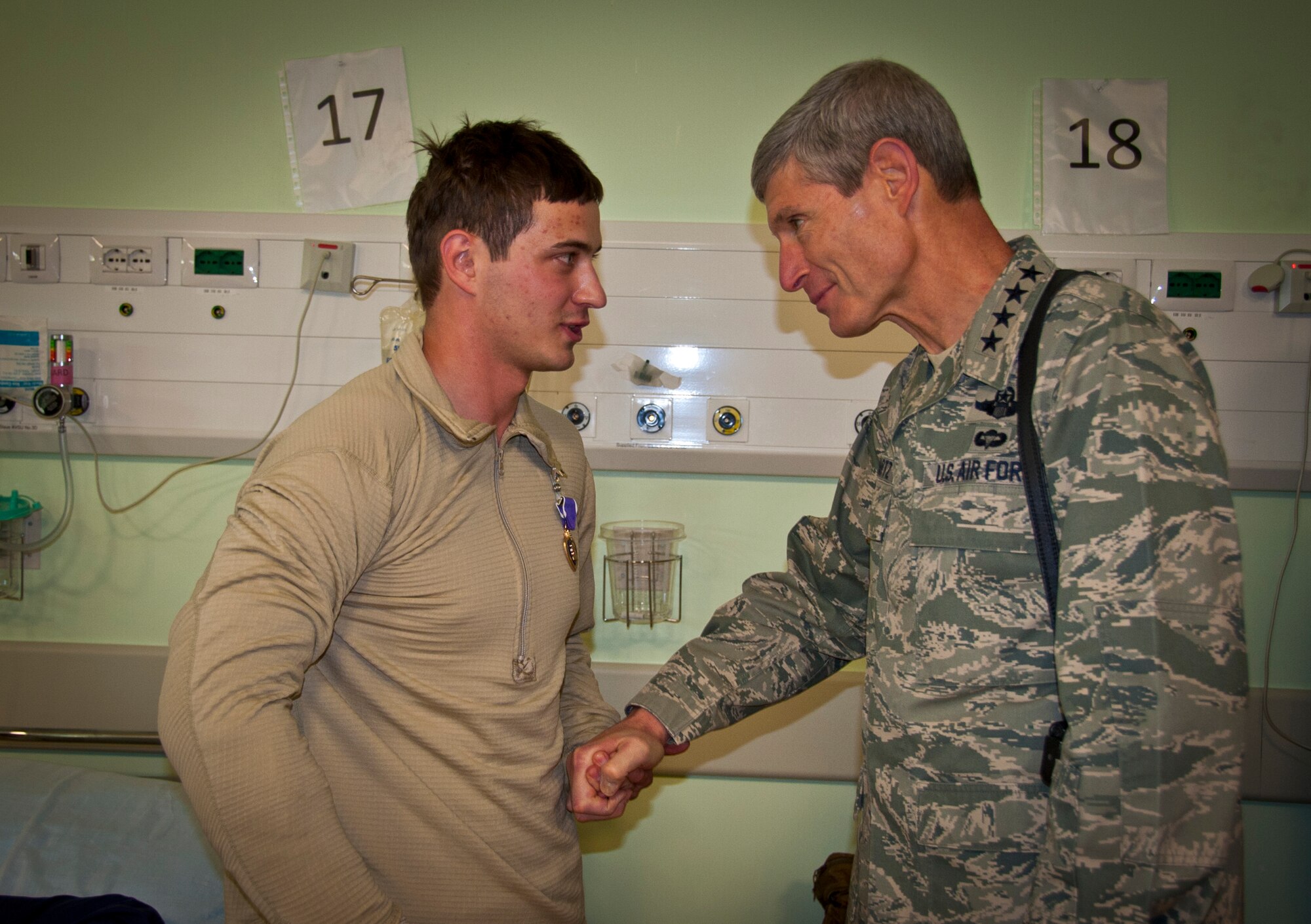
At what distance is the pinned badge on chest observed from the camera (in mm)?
1506

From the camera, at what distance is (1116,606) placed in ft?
3.26

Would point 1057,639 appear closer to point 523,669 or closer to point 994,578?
point 994,578

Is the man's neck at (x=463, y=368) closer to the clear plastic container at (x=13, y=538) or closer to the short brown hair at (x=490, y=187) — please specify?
the short brown hair at (x=490, y=187)

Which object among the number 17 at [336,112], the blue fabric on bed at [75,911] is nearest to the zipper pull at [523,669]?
the blue fabric on bed at [75,911]

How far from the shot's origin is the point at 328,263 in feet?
7.23

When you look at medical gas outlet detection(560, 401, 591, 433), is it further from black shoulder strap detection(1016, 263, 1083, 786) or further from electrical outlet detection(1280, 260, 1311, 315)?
electrical outlet detection(1280, 260, 1311, 315)

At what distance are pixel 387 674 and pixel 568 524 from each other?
0.41 metres

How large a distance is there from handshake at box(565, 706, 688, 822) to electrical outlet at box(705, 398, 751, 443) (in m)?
0.87

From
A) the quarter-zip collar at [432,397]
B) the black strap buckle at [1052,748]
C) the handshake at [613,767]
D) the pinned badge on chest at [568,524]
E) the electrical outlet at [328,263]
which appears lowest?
the handshake at [613,767]

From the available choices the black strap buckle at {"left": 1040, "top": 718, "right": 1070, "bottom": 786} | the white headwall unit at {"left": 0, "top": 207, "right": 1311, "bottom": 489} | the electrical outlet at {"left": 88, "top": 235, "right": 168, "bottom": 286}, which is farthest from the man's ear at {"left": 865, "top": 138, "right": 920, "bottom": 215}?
the electrical outlet at {"left": 88, "top": 235, "right": 168, "bottom": 286}

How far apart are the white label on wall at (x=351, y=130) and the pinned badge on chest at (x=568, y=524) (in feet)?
3.82

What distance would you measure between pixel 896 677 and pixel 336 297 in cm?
172

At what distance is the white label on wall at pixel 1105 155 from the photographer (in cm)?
215

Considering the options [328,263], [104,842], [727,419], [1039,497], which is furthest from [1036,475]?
[104,842]
